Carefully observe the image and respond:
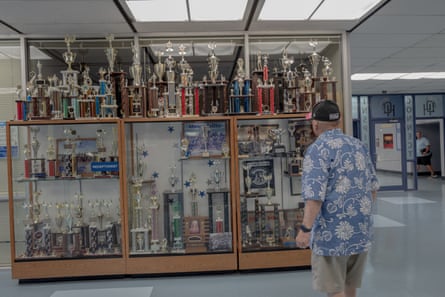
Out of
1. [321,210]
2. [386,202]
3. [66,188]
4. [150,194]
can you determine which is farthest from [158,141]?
[386,202]

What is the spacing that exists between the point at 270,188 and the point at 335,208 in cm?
201

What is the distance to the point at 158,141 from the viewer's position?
408 centimetres

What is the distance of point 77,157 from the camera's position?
3.95 metres

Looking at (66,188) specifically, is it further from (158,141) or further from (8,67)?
(8,67)

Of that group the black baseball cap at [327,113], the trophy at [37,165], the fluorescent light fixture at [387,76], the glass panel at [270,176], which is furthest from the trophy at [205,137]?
the fluorescent light fixture at [387,76]

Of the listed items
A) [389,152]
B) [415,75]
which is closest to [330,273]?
[415,75]

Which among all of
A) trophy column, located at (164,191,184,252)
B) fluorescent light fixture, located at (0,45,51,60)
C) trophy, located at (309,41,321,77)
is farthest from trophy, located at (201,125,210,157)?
fluorescent light fixture, located at (0,45,51,60)

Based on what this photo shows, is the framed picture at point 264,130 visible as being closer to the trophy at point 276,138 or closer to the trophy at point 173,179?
the trophy at point 276,138

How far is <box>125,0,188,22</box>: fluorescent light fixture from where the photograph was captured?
3277 millimetres

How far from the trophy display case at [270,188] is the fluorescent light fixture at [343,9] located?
3.36ft

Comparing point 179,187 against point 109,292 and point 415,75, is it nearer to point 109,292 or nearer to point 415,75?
point 109,292

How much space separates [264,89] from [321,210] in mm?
2061

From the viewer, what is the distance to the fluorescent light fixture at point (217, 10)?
336 cm

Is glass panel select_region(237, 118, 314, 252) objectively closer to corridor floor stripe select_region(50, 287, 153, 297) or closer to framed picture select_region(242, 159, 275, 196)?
framed picture select_region(242, 159, 275, 196)
